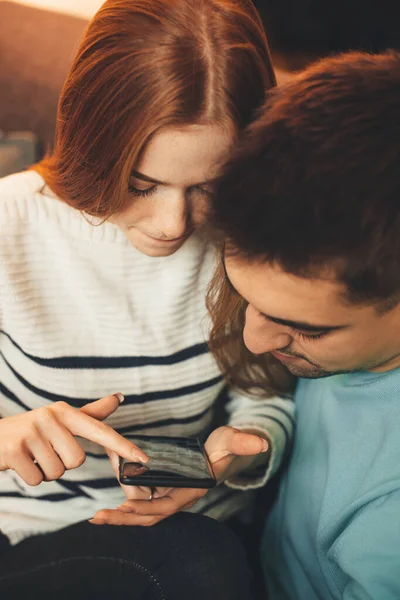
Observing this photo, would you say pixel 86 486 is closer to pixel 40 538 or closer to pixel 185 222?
pixel 40 538

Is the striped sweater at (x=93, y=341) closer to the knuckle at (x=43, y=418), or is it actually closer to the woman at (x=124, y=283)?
the woman at (x=124, y=283)

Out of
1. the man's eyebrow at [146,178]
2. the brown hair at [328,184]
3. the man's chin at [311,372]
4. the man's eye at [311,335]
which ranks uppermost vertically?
the brown hair at [328,184]

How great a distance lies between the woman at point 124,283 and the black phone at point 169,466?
0.09 ft

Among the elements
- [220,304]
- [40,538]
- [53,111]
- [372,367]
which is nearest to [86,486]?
[40,538]

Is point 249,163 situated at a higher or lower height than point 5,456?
higher

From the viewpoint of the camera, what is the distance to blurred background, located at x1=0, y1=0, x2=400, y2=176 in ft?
3.64

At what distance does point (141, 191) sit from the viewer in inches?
29.7

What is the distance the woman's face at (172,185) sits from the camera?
27.4 inches

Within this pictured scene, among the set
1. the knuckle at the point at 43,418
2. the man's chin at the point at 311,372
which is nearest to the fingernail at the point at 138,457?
the knuckle at the point at 43,418

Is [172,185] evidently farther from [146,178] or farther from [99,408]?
[99,408]

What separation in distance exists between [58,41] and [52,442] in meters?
0.86

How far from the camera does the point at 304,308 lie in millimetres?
625

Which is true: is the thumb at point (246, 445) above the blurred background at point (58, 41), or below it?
below

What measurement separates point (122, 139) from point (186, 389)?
15.4 inches
